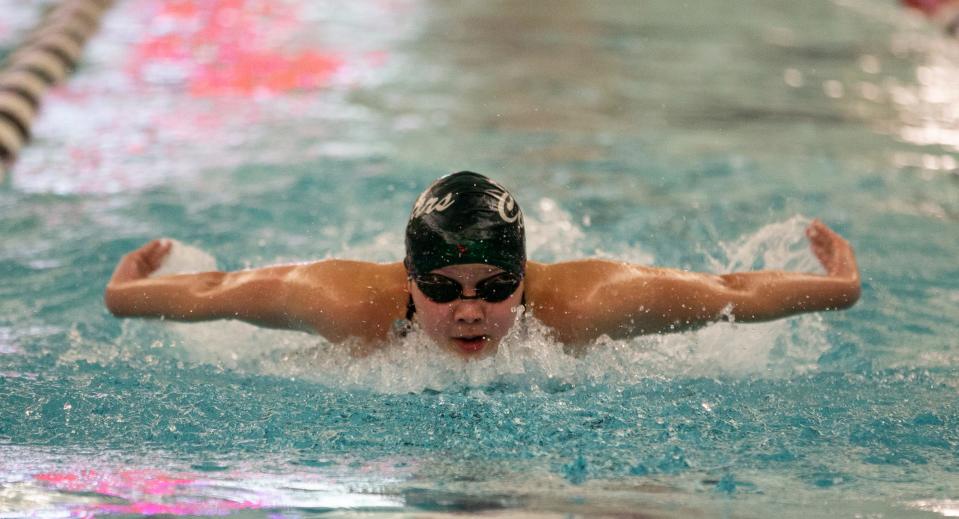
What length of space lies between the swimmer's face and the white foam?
0.05 m

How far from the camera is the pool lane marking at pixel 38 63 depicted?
20.5 ft

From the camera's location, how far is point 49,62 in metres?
7.52

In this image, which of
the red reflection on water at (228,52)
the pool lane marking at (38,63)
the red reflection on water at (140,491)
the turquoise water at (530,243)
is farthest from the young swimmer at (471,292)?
the red reflection on water at (228,52)

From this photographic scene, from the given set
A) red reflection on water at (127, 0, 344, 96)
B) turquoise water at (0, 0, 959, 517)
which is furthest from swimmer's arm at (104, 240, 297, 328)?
red reflection on water at (127, 0, 344, 96)

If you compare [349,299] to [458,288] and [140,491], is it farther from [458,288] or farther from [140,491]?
[140,491]

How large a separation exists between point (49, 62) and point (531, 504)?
604 cm

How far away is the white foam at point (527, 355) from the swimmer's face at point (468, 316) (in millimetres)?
54

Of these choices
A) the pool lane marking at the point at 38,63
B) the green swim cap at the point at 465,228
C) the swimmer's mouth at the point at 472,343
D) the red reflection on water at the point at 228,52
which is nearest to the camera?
the green swim cap at the point at 465,228

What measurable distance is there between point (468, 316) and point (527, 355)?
266 millimetres

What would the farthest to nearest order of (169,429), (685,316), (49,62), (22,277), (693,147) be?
(49,62)
(693,147)
(22,277)
(685,316)
(169,429)

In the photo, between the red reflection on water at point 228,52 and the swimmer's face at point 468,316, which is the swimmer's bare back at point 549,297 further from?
the red reflection on water at point 228,52

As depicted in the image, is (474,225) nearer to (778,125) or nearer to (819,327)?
(819,327)

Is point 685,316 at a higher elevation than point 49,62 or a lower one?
higher

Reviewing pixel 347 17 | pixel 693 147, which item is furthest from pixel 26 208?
pixel 347 17
